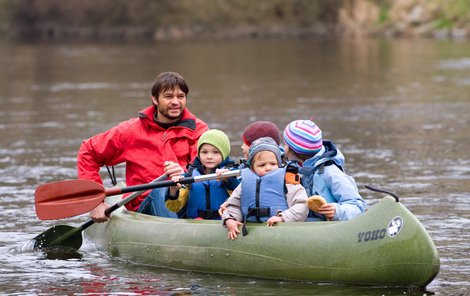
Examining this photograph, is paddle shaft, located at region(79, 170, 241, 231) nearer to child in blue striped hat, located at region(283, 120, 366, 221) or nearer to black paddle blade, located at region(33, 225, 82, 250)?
black paddle blade, located at region(33, 225, 82, 250)

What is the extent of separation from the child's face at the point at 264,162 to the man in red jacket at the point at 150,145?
4.90 feet

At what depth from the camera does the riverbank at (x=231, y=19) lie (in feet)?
182

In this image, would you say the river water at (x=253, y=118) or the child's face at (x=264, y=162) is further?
the river water at (x=253, y=118)

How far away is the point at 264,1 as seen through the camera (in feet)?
216

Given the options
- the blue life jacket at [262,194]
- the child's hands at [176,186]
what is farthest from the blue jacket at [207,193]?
the blue life jacket at [262,194]

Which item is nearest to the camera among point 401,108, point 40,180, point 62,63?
point 40,180

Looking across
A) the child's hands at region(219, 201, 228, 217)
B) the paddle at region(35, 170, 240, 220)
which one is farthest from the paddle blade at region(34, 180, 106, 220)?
the child's hands at region(219, 201, 228, 217)

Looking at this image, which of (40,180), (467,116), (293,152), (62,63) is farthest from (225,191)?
(62,63)

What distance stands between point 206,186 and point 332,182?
119 cm

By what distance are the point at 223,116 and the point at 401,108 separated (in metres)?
3.56

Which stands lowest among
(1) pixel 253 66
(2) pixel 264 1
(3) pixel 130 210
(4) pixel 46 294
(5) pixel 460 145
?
(4) pixel 46 294

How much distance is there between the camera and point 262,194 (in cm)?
894

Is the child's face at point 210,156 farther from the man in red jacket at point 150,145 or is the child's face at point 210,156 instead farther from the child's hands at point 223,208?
the man in red jacket at point 150,145

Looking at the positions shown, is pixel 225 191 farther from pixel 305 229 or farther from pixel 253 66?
pixel 253 66
